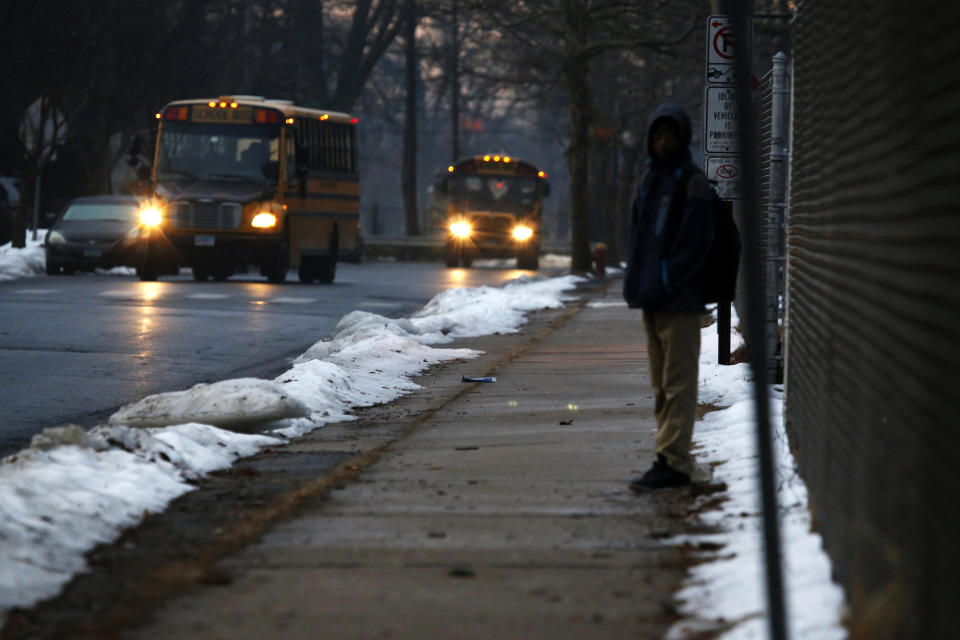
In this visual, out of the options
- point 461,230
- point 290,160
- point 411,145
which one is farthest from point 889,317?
Result: point 411,145

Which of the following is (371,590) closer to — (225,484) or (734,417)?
(225,484)

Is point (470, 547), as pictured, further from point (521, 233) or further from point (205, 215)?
point (521, 233)

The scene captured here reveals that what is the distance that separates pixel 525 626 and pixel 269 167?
88.5ft

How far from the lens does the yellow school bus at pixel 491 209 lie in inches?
1789

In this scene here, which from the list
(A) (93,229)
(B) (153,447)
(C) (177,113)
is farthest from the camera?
(A) (93,229)

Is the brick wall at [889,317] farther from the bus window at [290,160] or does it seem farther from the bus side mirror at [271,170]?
the bus window at [290,160]

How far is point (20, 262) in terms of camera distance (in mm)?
32750

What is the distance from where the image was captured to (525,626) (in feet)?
16.3

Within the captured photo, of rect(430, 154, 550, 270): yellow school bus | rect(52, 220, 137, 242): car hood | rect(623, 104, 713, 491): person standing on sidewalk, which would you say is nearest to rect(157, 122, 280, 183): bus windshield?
rect(52, 220, 137, 242): car hood

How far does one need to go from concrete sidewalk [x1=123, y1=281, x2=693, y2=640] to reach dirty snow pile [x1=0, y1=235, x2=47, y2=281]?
2238 cm

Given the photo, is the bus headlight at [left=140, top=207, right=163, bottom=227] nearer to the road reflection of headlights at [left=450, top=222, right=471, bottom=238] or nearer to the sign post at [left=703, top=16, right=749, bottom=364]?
the road reflection of headlights at [left=450, top=222, right=471, bottom=238]

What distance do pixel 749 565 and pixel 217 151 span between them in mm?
27351

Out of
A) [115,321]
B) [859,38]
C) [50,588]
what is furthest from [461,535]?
[115,321]

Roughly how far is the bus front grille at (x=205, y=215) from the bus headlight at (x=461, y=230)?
14938mm
